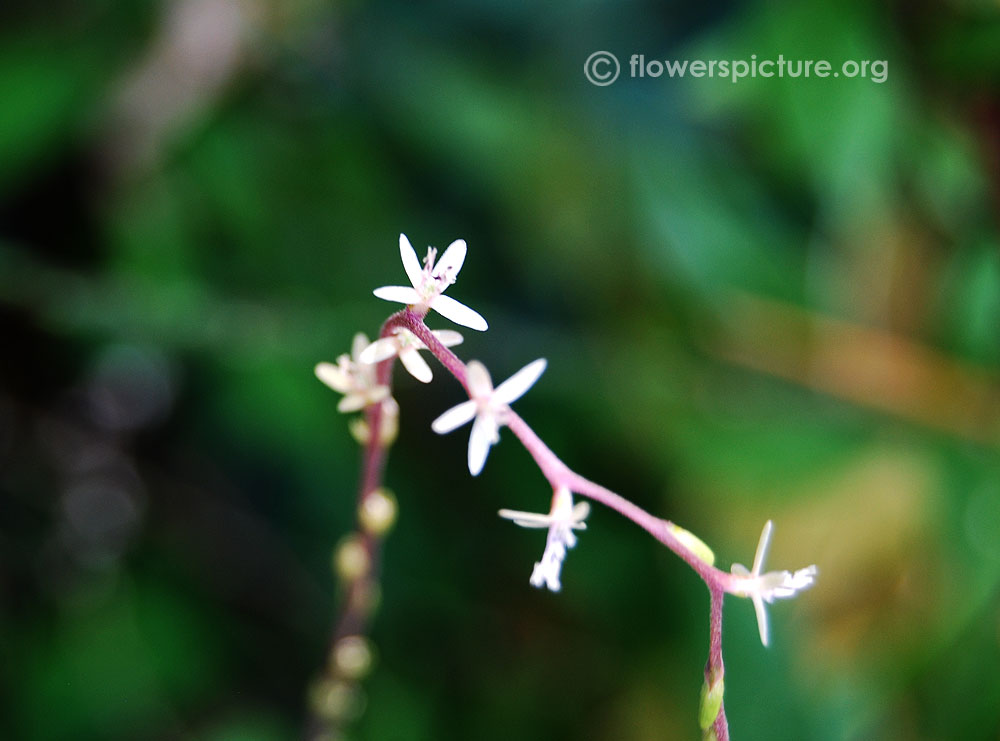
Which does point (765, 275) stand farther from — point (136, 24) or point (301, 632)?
point (136, 24)

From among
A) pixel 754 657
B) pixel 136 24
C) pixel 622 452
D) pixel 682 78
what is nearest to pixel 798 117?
pixel 682 78

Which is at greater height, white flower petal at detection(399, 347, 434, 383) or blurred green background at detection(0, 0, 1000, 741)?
blurred green background at detection(0, 0, 1000, 741)

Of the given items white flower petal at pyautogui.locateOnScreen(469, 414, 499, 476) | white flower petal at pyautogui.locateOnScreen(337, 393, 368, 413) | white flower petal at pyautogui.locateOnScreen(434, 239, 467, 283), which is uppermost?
white flower petal at pyautogui.locateOnScreen(434, 239, 467, 283)
